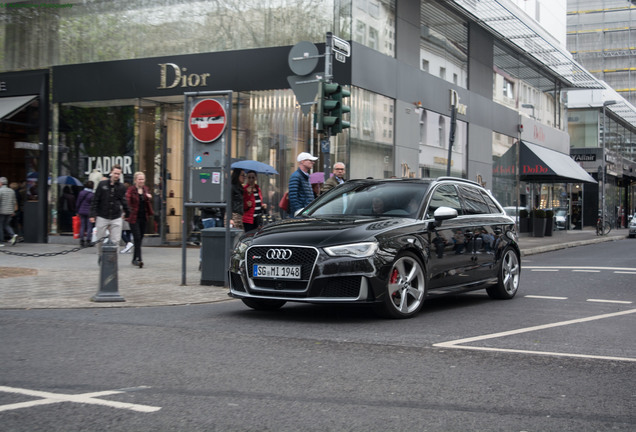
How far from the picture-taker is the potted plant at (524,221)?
33.0 m

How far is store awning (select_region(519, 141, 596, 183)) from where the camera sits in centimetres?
3556

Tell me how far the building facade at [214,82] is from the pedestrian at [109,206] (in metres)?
7.32

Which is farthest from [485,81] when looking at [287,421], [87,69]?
[287,421]

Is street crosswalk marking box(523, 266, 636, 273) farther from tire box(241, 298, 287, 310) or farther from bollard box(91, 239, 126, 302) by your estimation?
bollard box(91, 239, 126, 302)

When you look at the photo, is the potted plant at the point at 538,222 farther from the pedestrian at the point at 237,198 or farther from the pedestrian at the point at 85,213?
the pedestrian at the point at 237,198

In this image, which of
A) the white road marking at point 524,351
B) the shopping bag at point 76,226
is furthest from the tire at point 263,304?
the shopping bag at point 76,226

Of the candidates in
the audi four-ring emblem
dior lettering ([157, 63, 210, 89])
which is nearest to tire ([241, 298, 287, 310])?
the audi four-ring emblem

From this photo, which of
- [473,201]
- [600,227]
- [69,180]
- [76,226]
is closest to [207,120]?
[473,201]

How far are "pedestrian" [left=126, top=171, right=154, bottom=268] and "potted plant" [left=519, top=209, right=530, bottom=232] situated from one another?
68.3 ft

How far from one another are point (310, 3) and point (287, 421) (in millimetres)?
17976

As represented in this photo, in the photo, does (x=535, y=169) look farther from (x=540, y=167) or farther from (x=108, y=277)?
(x=108, y=277)

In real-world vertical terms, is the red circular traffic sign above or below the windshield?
above

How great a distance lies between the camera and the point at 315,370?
545cm

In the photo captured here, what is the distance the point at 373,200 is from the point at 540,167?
28.2 metres
